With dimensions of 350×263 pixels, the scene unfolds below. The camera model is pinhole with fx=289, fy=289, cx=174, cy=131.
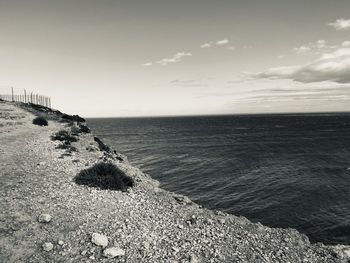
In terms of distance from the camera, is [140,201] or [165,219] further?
[140,201]

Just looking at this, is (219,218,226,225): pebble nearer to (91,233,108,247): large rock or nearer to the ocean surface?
the ocean surface

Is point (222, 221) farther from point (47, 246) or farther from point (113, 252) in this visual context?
point (47, 246)

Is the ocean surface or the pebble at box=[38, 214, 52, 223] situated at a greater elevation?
the pebble at box=[38, 214, 52, 223]

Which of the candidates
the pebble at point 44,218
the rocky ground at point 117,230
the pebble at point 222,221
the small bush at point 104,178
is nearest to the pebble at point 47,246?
the rocky ground at point 117,230

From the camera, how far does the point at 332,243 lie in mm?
19656

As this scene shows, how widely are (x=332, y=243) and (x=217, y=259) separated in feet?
36.5

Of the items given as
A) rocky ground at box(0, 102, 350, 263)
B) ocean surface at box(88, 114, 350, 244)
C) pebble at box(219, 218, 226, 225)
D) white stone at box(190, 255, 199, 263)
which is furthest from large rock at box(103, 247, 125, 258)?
ocean surface at box(88, 114, 350, 244)

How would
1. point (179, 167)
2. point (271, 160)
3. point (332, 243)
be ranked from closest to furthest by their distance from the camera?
point (332, 243) → point (179, 167) → point (271, 160)

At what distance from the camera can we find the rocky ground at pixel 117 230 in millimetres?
12422

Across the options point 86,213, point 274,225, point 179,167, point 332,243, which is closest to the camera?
point 86,213

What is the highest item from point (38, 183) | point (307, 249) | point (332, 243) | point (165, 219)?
point (38, 183)

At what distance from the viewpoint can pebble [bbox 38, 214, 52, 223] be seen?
45.5ft

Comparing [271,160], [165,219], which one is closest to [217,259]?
[165,219]

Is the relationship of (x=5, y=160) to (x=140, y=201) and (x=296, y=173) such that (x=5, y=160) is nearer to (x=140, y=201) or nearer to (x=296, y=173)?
(x=140, y=201)
